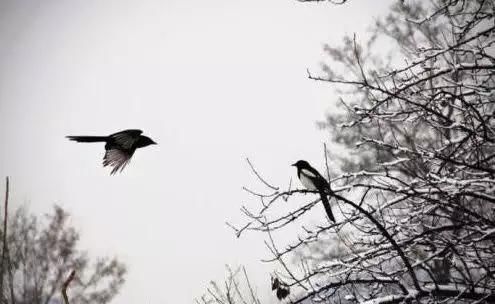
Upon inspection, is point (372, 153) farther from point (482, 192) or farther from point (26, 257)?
point (26, 257)

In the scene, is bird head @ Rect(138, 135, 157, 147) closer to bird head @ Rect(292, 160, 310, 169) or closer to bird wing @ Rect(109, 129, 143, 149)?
bird wing @ Rect(109, 129, 143, 149)

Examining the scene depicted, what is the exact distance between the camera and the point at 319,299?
115 inches

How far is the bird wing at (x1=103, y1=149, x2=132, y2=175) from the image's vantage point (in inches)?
99.4

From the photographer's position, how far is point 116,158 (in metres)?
2.59

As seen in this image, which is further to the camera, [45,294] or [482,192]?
[45,294]

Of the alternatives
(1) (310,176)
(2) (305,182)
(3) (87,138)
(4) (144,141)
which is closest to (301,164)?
(2) (305,182)

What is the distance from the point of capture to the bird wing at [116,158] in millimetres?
2526

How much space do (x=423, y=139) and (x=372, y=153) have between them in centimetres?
222

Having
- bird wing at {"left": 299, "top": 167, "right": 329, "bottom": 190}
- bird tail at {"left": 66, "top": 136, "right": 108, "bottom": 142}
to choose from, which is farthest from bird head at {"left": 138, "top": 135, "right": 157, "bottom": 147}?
bird wing at {"left": 299, "top": 167, "right": 329, "bottom": 190}

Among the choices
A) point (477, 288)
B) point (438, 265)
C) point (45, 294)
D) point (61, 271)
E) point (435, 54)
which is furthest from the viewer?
point (61, 271)

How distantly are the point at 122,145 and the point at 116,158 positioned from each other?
105 mm

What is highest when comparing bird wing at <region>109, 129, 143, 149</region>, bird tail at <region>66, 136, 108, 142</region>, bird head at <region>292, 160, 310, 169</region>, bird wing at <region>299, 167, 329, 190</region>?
bird head at <region>292, 160, 310, 169</region>

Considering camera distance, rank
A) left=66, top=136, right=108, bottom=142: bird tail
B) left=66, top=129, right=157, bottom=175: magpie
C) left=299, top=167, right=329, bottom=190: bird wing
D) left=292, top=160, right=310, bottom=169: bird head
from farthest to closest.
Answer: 1. left=292, top=160, right=310, bottom=169: bird head
2. left=299, top=167, right=329, bottom=190: bird wing
3. left=66, top=129, right=157, bottom=175: magpie
4. left=66, top=136, right=108, bottom=142: bird tail

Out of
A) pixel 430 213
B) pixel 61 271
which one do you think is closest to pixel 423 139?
pixel 430 213
